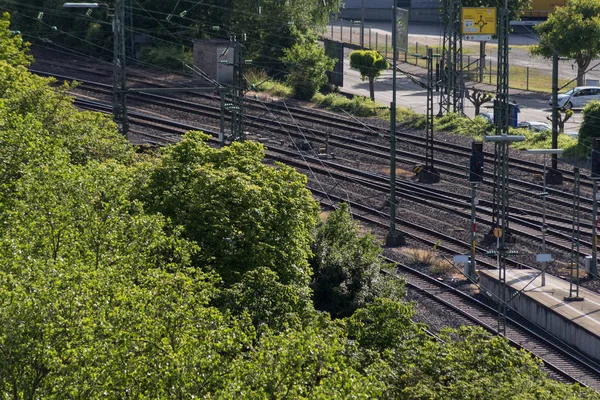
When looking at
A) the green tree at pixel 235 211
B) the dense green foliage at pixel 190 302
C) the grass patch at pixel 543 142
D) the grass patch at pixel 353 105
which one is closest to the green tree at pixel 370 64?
the grass patch at pixel 353 105

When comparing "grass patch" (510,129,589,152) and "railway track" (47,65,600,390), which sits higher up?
"grass patch" (510,129,589,152)

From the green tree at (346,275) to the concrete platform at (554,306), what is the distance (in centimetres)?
339

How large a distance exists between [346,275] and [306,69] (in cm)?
2865

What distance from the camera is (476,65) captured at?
70.0 meters

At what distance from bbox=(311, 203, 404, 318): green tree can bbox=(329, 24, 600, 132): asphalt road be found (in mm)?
22680

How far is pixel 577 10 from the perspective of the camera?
6169 cm

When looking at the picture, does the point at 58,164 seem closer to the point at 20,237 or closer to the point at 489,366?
the point at 20,237

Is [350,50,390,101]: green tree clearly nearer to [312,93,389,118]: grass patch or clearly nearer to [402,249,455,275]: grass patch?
[312,93,389,118]: grass patch

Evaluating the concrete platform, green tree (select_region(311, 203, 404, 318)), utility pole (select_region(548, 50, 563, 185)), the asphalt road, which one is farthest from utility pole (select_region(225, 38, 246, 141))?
the asphalt road

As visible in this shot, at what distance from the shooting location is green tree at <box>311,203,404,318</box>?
92.1 ft

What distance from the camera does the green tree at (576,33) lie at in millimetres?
60281

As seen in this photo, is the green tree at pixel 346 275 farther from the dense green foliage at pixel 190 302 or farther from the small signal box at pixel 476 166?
the small signal box at pixel 476 166

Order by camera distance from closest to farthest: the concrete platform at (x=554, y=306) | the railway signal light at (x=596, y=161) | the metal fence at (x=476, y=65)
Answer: the concrete platform at (x=554, y=306)
the railway signal light at (x=596, y=161)
the metal fence at (x=476, y=65)

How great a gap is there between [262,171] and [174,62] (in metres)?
35.5
